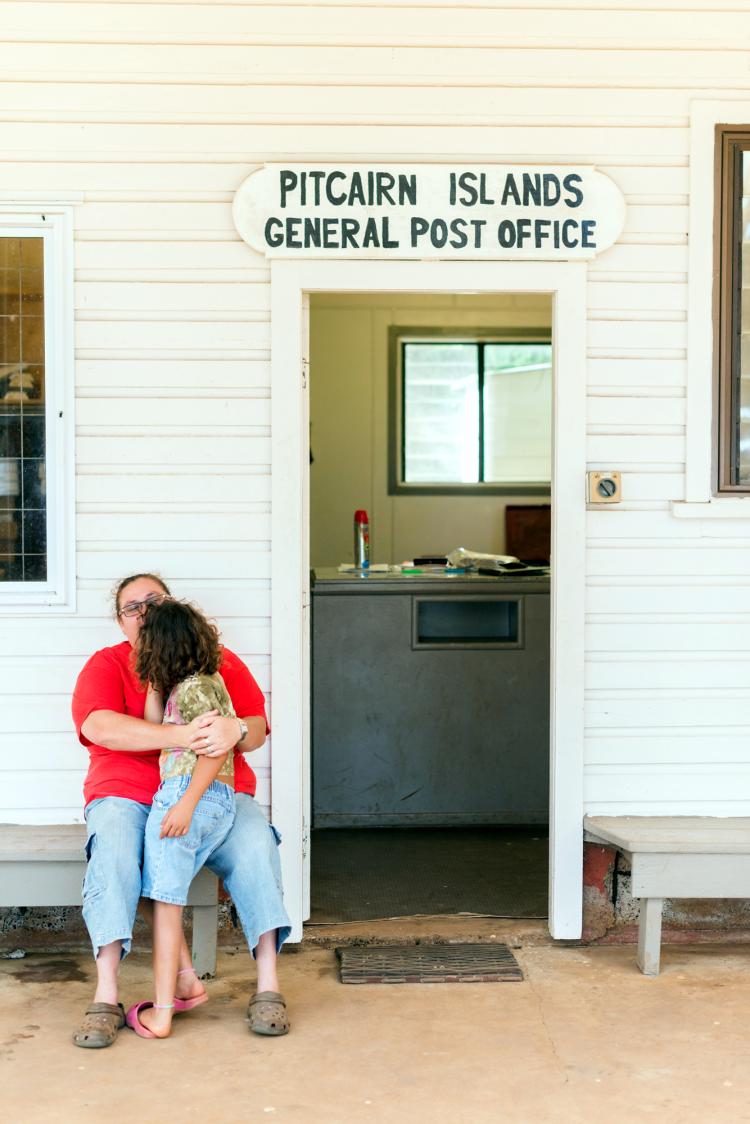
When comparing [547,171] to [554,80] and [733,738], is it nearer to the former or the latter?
[554,80]

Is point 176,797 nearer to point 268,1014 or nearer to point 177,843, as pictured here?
point 177,843

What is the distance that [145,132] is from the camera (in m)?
4.47

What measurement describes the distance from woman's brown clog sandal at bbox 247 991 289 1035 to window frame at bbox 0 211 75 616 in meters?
1.46

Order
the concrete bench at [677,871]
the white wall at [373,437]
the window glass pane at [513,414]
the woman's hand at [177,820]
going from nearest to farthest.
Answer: the woman's hand at [177,820] → the concrete bench at [677,871] → the white wall at [373,437] → the window glass pane at [513,414]

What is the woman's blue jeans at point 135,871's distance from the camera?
3748 mm

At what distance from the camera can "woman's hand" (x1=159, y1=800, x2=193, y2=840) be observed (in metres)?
3.74

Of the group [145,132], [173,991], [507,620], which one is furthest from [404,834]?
[145,132]

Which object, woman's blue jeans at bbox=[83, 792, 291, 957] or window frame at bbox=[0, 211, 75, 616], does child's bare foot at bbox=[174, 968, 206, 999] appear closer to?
woman's blue jeans at bbox=[83, 792, 291, 957]

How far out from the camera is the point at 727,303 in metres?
4.59

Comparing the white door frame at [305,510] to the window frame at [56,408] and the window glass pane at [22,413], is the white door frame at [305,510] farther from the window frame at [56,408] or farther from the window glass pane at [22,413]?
the window glass pane at [22,413]

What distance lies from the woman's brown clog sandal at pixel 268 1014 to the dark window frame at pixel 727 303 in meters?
2.22

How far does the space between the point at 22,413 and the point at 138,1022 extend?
6.58ft

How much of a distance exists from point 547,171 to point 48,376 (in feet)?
5.89

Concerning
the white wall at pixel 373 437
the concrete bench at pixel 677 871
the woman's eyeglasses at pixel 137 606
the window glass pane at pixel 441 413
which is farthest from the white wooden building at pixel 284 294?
the window glass pane at pixel 441 413
